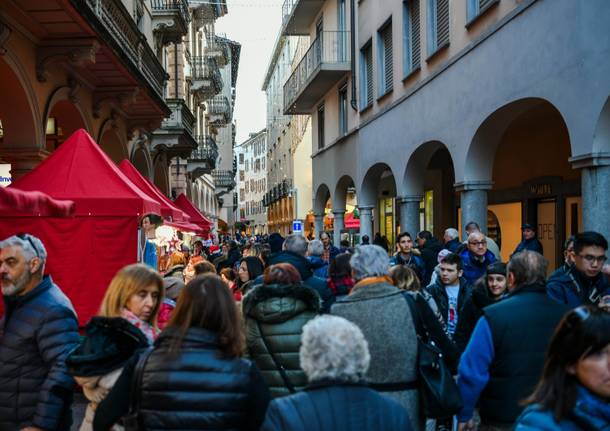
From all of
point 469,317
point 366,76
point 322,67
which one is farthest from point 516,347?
point 322,67

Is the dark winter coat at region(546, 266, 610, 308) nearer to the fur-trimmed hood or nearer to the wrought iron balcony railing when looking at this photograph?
the fur-trimmed hood

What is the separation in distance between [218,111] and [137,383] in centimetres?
4512

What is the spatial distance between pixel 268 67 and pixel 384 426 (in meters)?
65.4

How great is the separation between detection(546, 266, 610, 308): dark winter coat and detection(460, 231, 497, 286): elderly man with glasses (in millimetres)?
2556

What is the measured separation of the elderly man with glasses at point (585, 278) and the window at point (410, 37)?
11782 mm

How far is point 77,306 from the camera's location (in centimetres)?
789

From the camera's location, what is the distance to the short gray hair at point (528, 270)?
438 cm

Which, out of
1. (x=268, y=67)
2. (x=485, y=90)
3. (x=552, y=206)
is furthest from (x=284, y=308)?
(x=268, y=67)

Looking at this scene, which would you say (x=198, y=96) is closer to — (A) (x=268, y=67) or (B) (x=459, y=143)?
(B) (x=459, y=143)

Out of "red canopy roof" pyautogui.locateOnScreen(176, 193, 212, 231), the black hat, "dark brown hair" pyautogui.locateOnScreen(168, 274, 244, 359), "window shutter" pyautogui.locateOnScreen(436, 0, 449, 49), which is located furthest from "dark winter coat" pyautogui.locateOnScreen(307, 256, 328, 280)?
"red canopy roof" pyautogui.locateOnScreen(176, 193, 212, 231)

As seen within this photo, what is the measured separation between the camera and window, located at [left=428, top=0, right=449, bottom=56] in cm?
1466

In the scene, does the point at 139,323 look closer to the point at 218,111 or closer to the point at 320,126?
the point at 320,126

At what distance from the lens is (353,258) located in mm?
4574

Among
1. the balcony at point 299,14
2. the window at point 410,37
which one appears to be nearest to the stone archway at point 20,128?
the window at point 410,37
